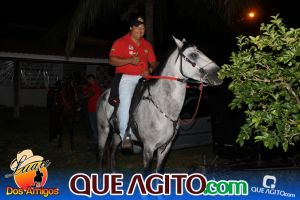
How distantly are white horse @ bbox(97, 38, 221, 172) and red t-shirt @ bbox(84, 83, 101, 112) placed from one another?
4.35m

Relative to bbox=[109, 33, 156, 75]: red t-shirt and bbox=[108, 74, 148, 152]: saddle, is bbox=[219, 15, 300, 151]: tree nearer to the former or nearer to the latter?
bbox=[108, 74, 148, 152]: saddle

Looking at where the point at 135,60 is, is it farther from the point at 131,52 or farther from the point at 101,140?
the point at 101,140

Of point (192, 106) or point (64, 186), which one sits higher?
point (192, 106)

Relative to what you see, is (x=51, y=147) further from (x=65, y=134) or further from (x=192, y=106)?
(x=192, y=106)

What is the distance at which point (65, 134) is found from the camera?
13.6m

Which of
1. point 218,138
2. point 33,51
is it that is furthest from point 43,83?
point 218,138

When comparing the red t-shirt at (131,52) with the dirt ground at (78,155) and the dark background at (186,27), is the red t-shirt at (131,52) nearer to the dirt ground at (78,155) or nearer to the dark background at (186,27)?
the dirt ground at (78,155)

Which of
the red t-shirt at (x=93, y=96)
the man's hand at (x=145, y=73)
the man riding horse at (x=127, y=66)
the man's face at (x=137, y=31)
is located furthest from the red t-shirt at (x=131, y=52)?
the red t-shirt at (x=93, y=96)

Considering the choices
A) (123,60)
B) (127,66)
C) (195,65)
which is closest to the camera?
(195,65)

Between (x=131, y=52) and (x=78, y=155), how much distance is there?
185 inches

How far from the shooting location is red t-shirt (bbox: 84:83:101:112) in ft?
32.7

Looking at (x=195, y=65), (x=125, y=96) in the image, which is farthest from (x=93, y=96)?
(x=195, y=65)

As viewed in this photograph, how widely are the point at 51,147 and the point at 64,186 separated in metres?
4.55

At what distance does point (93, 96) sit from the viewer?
10086mm
